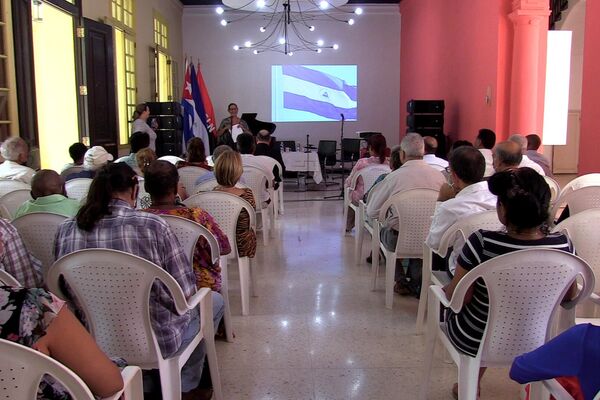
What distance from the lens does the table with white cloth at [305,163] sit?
997 centimetres

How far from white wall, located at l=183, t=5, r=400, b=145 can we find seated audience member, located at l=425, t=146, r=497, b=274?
10259 millimetres

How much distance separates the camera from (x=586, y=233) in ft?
8.31

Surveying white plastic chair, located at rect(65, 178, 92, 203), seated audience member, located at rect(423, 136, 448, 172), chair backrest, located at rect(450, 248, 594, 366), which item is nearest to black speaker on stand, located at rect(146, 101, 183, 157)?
seated audience member, located at rect(423, 136, 448, 172)

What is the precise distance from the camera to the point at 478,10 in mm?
8047

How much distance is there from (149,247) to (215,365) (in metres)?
0.71

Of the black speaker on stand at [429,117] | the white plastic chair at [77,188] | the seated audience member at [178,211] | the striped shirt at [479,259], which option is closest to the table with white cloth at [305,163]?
the black speaker on stand at [429,117]

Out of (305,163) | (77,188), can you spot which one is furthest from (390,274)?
(305,163)

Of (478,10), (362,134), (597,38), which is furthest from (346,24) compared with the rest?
(597,38)

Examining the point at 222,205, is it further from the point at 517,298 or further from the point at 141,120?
the point at 141,120

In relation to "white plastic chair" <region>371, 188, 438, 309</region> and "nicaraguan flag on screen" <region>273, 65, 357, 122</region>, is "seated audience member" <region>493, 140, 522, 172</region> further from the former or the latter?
"nicaraguan flag on screen" <region>273, 65, 357, 122</region>

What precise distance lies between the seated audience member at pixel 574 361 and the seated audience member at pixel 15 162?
153 inches

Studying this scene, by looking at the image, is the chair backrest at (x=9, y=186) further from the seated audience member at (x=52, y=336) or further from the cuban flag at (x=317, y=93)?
the cuban flag at (x=317, y=93)

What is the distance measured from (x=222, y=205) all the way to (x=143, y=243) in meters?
1.40

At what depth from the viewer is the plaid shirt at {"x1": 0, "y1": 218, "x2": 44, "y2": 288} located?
222 centimetres
